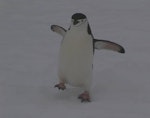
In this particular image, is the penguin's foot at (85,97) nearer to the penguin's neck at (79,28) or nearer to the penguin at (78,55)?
the penguin at (78,55)

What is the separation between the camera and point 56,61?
195 inches

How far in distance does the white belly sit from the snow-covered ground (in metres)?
0.18

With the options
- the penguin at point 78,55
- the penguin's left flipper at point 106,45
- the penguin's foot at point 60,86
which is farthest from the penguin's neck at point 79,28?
the penguin's foot at point 60,86

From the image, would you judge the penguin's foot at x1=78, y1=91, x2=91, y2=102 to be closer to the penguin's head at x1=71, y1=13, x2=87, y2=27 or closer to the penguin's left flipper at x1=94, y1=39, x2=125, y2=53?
the penguin's left flipper at x1=94, y1=39, x2=125, y2=53

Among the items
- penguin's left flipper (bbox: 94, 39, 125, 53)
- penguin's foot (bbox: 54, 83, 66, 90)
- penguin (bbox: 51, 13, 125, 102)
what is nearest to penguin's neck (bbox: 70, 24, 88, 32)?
penguin (bbox: 51, 13, 125, 102)

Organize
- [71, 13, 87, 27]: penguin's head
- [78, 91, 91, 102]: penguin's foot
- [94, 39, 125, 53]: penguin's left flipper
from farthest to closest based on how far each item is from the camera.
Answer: [94, 39, 125, 53]: penguin's left flipper
[78, 91, 91, 102]: penguin's foot
[71, 13, 87, 27]: penguin's head

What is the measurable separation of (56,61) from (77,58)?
3.90 feet

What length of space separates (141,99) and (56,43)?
1.90 metres

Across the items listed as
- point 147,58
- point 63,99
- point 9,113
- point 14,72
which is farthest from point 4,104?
point 147,58

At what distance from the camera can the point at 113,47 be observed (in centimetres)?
398

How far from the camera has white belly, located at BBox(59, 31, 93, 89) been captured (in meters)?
3.75

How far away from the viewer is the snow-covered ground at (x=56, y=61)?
3730mm

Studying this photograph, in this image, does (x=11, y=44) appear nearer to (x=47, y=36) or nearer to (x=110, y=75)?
→ (x=47, y=36)

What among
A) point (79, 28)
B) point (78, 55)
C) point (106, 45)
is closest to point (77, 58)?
point (78, 55)
